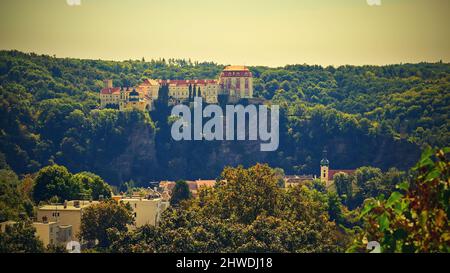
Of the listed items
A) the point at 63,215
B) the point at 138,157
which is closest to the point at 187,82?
the point at 138,157

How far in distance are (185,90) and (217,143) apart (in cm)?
420

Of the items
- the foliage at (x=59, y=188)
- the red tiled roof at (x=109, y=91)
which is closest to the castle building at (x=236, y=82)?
the red tiled roof at (x=109, y=91)

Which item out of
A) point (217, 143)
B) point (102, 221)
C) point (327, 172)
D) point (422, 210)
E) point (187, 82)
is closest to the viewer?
point (422, 210)

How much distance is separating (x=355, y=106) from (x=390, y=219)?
276 ft

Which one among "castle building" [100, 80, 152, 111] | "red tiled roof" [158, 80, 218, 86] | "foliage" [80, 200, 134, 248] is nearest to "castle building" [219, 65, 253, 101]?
"red tiled roof" [158, 80, 218, 86]

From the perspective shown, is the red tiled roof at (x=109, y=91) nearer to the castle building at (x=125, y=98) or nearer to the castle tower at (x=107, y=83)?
the castle building at (x=125, y=98)

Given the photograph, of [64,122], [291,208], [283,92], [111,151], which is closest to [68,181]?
[291,208]

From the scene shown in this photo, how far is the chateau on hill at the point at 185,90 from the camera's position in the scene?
3447 inches

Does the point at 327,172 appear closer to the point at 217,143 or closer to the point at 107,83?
the point at 217,143

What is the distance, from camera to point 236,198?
33.7m

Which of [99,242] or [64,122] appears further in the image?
[64,122]

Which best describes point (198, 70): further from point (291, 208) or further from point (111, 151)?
point (291, 208)

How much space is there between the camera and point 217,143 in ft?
293
